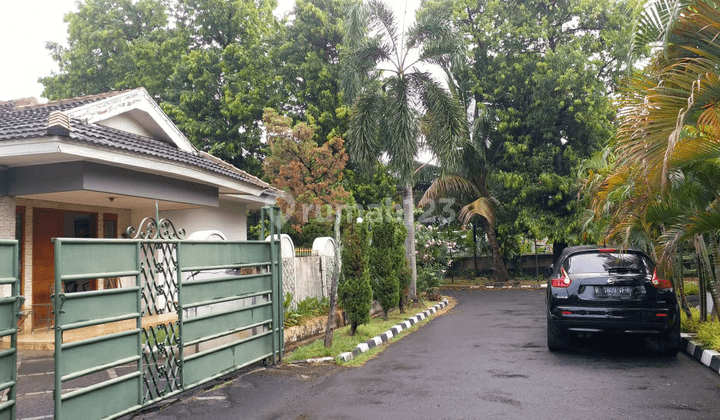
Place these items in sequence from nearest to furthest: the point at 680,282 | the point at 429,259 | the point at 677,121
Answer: the point at 677,121
the point at 680,282
the point at 429,259

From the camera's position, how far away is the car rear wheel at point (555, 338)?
8827 mm

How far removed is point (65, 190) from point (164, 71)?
22416mm

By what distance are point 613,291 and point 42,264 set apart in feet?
34.5

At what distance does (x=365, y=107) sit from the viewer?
17625mm

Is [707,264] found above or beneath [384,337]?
above

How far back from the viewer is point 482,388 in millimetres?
6602

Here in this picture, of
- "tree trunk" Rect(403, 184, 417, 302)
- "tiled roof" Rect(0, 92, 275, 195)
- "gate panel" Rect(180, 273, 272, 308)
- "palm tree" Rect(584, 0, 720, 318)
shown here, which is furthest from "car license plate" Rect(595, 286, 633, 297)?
"tree trunk" Rect(403, 184, 417, 302)

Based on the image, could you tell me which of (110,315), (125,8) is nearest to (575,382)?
(110,315)

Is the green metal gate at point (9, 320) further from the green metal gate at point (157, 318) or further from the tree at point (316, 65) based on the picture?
the tree at point (316, 65)

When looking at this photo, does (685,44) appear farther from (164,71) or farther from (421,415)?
(164,71)

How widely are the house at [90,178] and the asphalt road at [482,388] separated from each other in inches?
177

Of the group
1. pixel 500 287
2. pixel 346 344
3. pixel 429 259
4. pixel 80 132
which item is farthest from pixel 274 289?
pixel 500 287

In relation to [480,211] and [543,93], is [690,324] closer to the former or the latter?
[480,211]

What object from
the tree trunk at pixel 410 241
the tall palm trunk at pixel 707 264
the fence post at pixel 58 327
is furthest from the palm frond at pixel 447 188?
the fence post at pixel 58 327
